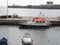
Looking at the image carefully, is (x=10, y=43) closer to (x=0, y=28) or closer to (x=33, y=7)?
(x=0, y=28)

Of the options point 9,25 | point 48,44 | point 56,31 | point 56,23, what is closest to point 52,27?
point 56,23

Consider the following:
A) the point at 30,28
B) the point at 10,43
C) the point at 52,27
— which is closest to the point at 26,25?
the point at 30,28

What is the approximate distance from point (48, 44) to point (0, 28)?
602 inches

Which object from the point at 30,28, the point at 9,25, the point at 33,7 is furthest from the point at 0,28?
the point at 33,7

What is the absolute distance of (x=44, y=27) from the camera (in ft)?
133

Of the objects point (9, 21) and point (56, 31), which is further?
point (9, 21)

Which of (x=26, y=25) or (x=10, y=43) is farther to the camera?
(x=26, y=25)

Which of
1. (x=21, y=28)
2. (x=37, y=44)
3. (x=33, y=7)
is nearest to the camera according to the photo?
(x=37, y=44)

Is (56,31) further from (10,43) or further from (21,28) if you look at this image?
(10,43)

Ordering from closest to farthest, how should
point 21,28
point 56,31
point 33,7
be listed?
1. point 56,31
2. point 21,28
3. point 33,7

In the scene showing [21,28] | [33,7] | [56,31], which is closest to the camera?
[56,31]

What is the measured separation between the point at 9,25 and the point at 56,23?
7.95 metres

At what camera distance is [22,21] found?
42.4 metres

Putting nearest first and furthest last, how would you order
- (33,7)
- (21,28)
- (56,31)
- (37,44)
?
1. (37,44)
2. (56,31)
3. (21,28)
4. (33,7)
